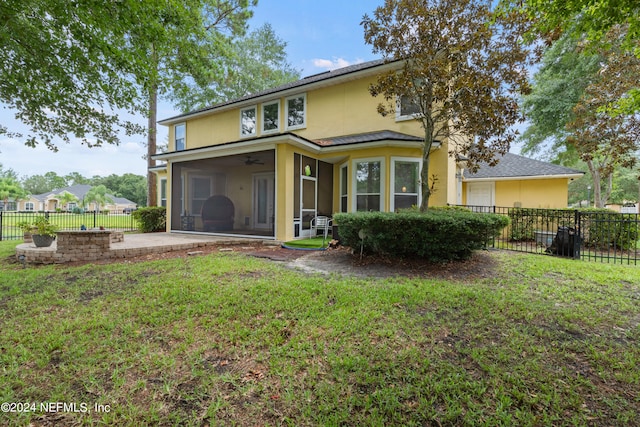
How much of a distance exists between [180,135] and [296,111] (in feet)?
26.0

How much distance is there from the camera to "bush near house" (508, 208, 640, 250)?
806cm

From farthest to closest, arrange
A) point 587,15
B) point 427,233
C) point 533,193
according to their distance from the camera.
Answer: point 533,193 < point 427,233 < point 587,15

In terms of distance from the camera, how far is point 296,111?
39.8 ft

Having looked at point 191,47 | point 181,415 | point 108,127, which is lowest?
point 181,415

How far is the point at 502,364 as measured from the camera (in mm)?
2521

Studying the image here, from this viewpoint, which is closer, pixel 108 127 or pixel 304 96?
pixel 108 127

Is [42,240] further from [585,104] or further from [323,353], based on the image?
[585,104]

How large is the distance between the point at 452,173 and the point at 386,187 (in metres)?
3.14

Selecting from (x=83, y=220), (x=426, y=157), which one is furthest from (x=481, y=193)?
(x=83, y=220)

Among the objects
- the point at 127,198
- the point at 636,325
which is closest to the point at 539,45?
the point at 636,325

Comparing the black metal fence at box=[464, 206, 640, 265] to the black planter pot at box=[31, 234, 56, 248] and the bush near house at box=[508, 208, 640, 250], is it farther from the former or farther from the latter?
the black planter pot at box=[31, 234, 56, 248]

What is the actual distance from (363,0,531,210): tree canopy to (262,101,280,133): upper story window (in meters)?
7.07

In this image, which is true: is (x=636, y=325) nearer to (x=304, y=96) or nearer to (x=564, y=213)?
(x=564, y=213)

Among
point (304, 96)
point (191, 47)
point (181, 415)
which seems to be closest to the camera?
point (181, 415)
